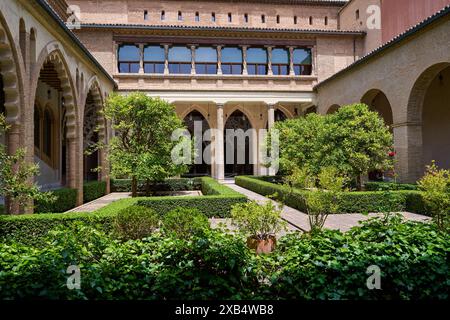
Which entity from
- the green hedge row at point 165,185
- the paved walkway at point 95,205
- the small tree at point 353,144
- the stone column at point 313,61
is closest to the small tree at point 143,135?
the paved walkway at point 95,205

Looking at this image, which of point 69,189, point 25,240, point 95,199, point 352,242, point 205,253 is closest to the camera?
point 205,253

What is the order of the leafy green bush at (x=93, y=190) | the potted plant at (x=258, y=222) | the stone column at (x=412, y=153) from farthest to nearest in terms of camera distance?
the leafy green bush at (x=93, y=190) → the stone column at (x=412, y=153) → the potted plant at (x=258, y=222)

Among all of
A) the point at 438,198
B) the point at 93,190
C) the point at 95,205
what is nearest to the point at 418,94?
the point at 438,198

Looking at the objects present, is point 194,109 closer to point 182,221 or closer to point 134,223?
point 134,223

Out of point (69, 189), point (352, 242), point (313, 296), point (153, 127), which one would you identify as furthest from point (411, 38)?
point (69, 189)

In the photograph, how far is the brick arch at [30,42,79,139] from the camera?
34.2 feet

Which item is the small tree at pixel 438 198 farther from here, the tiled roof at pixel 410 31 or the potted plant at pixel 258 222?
the tiled roof at pixel 410 31

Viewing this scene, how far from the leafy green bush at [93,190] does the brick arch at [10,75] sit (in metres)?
6.23

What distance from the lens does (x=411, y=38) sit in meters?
13.8

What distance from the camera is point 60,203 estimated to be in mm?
11570

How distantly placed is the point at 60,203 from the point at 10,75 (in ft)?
15.3

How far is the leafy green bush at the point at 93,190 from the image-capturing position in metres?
14.9
